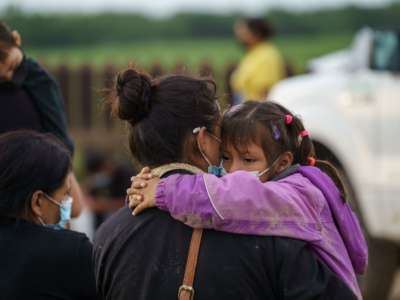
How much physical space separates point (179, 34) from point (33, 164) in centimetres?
2240

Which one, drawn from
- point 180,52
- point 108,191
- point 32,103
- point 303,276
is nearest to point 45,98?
point 32,103

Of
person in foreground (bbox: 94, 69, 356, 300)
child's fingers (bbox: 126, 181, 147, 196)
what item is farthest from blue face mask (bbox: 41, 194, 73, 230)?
child's fingers (bbox: 126, 181, 147, 196)

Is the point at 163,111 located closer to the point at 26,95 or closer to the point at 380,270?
the point at 26,95

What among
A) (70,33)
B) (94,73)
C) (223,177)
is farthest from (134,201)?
(70,33)

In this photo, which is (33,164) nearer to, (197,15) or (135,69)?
(135,69)

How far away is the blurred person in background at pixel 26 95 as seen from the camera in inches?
149

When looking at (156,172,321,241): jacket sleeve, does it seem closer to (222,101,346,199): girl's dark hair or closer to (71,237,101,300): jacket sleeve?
(222,101,346,199): girl's dark hair

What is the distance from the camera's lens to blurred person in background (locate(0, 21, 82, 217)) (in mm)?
3797

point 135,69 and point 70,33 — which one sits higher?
point 135,69

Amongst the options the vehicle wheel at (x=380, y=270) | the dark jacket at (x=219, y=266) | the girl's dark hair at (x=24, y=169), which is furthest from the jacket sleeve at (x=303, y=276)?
the vehicle wheel at (x=380, y=270)

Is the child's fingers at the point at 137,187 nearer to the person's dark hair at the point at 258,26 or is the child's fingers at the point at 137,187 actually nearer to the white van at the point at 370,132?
the white van at the point at 370,132

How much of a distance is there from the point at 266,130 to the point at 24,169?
0.77 metres

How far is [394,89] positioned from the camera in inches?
281

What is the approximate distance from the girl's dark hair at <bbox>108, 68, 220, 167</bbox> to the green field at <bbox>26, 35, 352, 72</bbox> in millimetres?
12470
